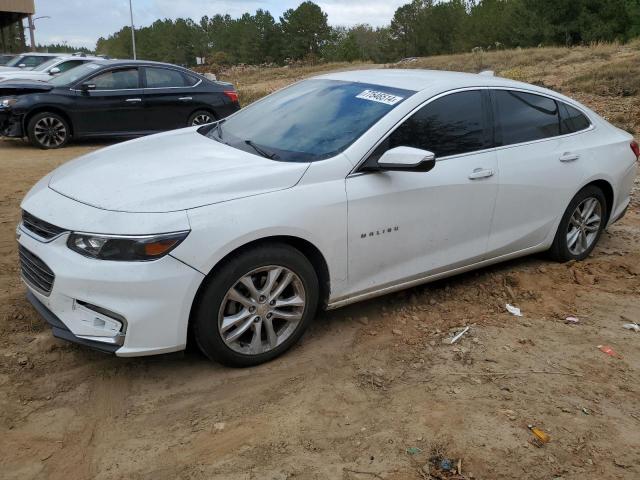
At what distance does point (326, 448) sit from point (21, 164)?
25.3 feet

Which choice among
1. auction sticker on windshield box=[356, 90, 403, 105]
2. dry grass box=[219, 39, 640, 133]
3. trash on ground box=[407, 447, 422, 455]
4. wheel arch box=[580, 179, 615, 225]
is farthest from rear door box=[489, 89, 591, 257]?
dry grass box=[219, 39, 640, 133]

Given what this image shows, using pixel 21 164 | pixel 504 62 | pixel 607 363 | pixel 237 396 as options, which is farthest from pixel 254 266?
pixel 504 62

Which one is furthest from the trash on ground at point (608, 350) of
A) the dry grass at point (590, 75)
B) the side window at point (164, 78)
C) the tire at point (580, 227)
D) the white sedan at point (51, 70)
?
the white sedan at point (51, 70)

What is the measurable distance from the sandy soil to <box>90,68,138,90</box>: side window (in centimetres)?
689

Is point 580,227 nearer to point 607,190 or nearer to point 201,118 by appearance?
point 607,190

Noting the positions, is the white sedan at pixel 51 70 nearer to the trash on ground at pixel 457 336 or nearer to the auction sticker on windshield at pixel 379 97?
the auction sticker on windshield at pixel 379 97

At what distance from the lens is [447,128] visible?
13.6ft

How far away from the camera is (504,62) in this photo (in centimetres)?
2183

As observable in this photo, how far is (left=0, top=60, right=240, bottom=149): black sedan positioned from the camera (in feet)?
33.2

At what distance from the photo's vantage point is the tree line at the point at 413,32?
176 ft

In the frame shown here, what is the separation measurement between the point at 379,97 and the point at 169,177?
5.02ft

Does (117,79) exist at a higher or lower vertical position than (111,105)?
higher

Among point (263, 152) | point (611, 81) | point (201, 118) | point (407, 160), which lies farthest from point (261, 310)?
point (611, 81)

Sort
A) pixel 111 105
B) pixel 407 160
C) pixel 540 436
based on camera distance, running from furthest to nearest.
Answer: pixel 111 105, pixel 407 160, pixel 540 436
